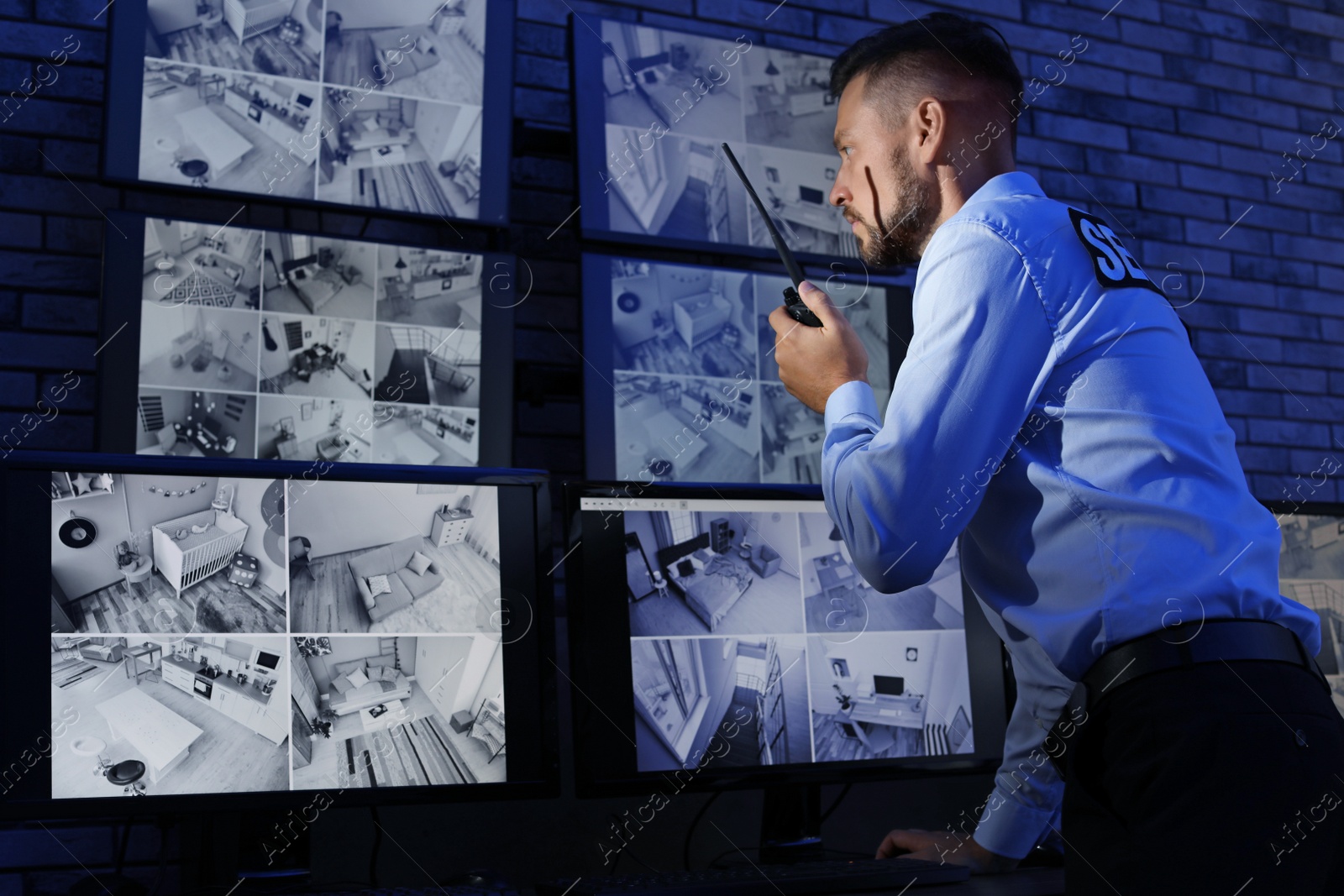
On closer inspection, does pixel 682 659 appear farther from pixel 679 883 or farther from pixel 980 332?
pixel 980 332

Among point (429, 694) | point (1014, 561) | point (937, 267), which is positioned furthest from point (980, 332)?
point (429, 694)

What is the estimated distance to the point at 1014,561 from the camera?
1069 mm

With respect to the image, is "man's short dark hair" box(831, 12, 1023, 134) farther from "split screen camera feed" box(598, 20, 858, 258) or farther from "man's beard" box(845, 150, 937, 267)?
"split screen camera feed" box(598, 20, 858, 258)

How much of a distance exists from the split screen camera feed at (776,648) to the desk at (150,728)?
549mm

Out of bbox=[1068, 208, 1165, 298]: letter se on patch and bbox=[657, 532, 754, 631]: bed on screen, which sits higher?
bbox=[1068, 208, 1165, 298]: letter se on patch

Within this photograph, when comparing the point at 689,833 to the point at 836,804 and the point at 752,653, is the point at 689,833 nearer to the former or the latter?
the point at 836,804

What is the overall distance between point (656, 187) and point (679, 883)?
1280mm

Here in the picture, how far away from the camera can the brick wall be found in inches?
67.6

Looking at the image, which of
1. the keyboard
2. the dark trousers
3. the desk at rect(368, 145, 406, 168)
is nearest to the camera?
the dark trousers

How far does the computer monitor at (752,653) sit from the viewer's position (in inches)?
56.1

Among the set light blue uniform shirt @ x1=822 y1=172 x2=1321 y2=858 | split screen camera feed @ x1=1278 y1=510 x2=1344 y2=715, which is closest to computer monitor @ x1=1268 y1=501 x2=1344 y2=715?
split screen camera feed @ x1=1278 y1=510 x2=1344 y2=715

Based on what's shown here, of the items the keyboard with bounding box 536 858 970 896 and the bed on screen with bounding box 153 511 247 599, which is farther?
the bed on screen with bounding box 153 511 247 599

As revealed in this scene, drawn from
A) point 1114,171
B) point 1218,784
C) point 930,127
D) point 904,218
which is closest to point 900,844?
point 1218,784

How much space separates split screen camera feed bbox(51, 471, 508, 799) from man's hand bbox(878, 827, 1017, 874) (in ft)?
1.72
